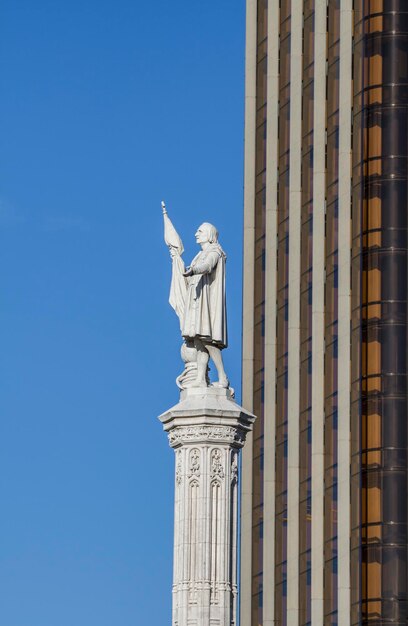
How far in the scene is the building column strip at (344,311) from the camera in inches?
3898

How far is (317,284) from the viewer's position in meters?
105

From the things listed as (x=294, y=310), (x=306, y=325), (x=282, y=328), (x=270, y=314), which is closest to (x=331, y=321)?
(x=306, y=325)

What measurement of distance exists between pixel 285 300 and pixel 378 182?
923 centimetres

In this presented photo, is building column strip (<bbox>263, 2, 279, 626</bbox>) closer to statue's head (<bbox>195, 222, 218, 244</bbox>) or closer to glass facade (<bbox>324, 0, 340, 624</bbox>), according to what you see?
glass facade (<bbox>324, 0, 340, 624</bbox>)

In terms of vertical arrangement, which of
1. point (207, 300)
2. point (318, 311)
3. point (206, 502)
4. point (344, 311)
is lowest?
point (206, 502)

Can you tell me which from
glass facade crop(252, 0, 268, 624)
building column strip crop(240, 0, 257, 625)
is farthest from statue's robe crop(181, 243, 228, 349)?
building column strip crop(240, 0, 257, 625)

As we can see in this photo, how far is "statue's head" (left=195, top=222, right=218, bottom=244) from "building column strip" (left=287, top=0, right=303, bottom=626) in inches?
2171

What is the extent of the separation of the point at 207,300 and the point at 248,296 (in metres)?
62.9

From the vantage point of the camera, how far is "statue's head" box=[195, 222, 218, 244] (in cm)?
4912

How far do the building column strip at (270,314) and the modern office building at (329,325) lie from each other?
0.09 meters

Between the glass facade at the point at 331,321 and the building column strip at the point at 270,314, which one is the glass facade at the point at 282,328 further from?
the glass facade at the point at 331,321

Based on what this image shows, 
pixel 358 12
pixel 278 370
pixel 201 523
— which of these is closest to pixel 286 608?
pixel 278 370

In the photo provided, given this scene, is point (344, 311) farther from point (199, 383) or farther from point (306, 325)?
point (199, 383)

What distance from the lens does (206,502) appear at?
46.5 metres
